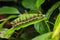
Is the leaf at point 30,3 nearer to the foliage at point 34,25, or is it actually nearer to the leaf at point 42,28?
the foliage at point 34,25

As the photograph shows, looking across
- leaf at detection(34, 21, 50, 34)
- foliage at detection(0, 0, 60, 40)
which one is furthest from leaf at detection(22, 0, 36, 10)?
leaf at detection(34, 21, 50, 34)

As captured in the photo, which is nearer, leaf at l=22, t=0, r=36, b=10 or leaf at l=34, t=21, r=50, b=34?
leaf at l=34, t=21, r=50, b=34

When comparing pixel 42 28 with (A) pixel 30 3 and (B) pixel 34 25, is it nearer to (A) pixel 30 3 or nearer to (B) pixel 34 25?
(B) pixel 34 25

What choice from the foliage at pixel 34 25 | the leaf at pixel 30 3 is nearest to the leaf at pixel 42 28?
the foliage at pixel 34 25

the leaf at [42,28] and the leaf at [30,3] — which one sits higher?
the leaf at [30,3]

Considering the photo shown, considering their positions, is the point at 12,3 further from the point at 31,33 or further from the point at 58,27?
the point at 58,27

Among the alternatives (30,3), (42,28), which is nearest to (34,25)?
(42,28)

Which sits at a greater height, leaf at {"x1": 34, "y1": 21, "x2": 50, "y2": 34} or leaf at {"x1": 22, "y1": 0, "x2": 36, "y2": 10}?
leaf at {"x1": 22, "y1": 0, "x2": 36, "y2": 10}

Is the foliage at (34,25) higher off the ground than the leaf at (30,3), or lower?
lower

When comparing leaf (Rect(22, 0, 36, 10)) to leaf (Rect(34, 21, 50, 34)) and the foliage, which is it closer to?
the foliage

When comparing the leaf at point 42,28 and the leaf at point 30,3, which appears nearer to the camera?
the leaf at point 42,28

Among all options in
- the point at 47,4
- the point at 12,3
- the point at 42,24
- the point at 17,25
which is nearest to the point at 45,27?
the point at 42,24
